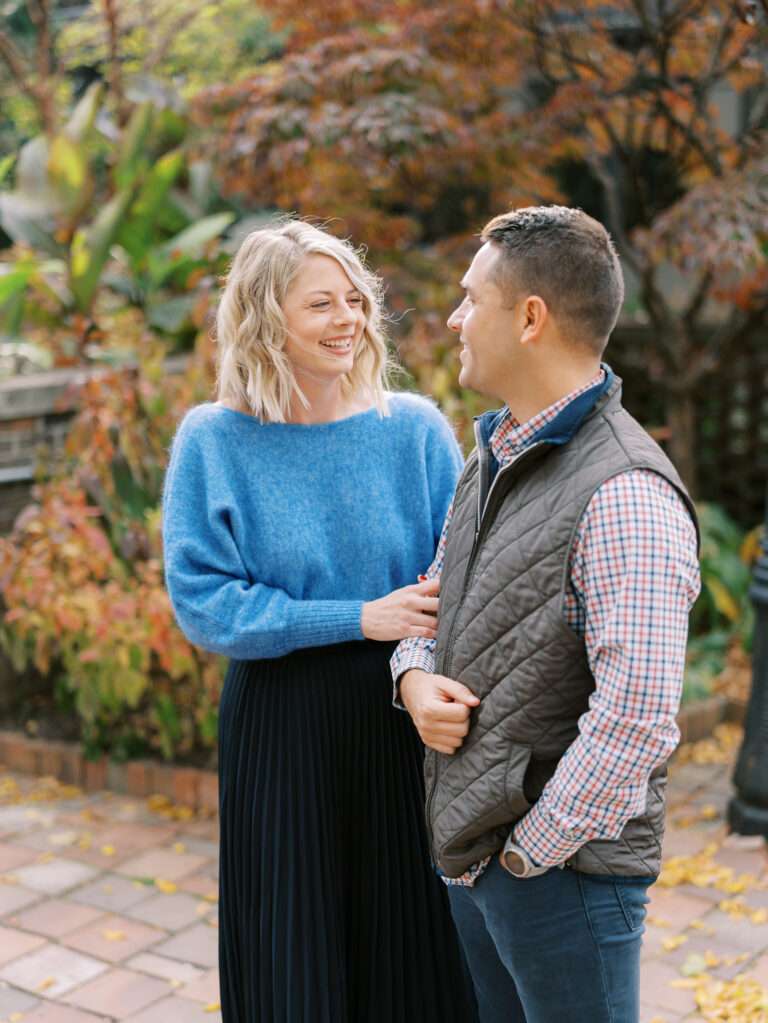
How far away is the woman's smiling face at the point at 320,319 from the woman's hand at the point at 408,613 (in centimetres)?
47

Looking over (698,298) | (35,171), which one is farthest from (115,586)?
(35,171)

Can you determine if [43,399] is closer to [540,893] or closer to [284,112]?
[284,112]

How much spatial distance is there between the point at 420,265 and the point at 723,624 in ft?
8.00

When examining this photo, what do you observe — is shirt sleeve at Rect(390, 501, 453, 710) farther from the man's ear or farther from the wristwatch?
the man's ear

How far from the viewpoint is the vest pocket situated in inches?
65.1

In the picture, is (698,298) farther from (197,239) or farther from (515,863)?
(515,863)

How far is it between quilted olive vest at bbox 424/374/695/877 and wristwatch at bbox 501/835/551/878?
1.4 inches

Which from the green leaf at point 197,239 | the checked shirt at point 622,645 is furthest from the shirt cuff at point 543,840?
the green leaf at point 197,239

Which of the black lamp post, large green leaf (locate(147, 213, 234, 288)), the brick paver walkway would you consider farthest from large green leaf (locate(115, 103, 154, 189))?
the black lamp post

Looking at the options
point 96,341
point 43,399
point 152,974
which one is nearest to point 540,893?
point 152,974

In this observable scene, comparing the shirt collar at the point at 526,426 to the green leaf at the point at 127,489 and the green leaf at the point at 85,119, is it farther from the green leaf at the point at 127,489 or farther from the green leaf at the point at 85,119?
the green leaf at the point at 85,119

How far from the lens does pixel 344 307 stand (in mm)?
2342

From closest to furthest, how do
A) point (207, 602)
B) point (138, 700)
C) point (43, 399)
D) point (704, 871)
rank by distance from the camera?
point (207, 602) < point (704, 871) < point (138, 700) < point (43, 399)

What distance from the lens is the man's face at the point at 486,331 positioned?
5.63 feet
